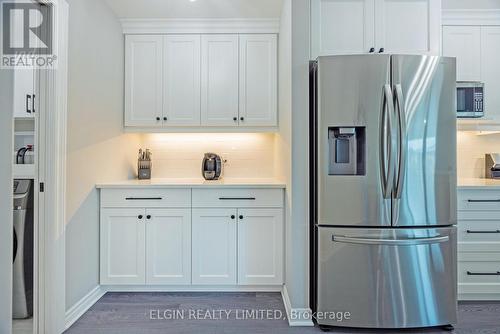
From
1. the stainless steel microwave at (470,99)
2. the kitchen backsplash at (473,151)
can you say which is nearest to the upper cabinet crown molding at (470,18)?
the stainless steel microwave at (470,99)

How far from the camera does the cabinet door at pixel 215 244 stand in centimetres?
263

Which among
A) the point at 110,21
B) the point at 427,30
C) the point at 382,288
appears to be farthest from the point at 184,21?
the point at 382,288

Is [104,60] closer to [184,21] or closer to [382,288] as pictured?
[184,21]

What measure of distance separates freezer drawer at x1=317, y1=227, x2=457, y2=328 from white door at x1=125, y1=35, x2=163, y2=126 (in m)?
2.01

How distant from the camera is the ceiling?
8.70 ft

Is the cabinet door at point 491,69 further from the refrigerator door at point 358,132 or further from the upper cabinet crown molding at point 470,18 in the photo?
the refrigerator door at point 358,132

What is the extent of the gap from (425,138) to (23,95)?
9.38 feet

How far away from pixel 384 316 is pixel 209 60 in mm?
2608

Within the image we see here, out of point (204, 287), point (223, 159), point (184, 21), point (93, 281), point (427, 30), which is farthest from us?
point (223, 159)

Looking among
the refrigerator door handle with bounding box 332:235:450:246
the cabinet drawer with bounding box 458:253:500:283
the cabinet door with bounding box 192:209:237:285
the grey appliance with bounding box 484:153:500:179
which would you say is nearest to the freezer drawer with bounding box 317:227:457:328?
the refrigerator door handle with bounding box 332:235:450:246

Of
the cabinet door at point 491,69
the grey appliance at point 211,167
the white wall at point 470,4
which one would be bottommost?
the grey appliance at point 211,167

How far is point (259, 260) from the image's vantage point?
264 centimetres

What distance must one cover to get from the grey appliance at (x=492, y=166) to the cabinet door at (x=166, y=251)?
2938 millimetres

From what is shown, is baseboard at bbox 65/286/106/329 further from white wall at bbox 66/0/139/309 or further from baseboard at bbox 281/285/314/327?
baseboard at bbox 281/285/314/327
